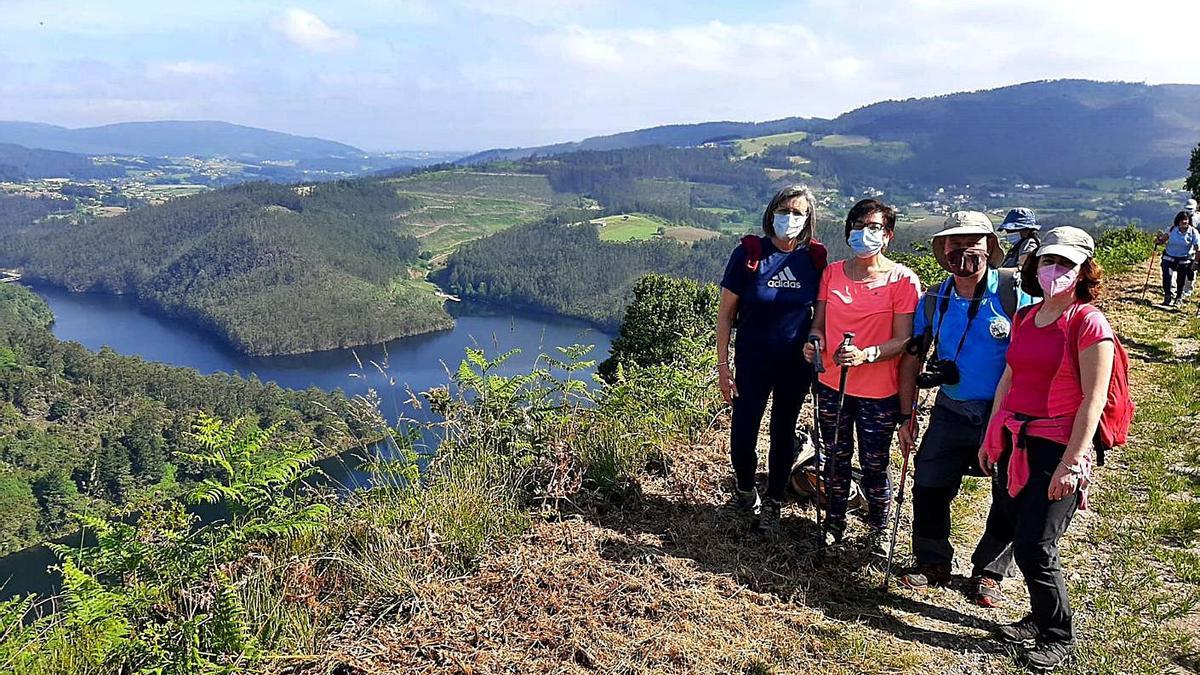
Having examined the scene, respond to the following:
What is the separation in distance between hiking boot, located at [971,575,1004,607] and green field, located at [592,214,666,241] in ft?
401

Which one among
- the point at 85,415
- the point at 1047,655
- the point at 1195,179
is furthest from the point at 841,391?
the point at 85,415

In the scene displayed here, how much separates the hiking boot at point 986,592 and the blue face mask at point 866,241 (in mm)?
1482

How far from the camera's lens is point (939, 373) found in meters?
2.75

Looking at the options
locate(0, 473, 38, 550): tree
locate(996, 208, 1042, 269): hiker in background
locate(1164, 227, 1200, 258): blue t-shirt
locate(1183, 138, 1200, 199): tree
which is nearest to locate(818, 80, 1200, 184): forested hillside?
locate(1183, 138, 1200, 199): tree

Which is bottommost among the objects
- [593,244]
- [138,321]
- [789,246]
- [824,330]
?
[138,321]

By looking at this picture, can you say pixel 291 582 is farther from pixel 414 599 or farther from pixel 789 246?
pixel 789 246

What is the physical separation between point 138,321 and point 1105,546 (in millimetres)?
132627

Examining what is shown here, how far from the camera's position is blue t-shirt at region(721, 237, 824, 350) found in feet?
9.71

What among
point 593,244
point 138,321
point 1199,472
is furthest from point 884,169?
point 1199,472

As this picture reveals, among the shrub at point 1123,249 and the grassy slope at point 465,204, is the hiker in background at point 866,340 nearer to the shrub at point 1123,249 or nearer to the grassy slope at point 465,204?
the shrub at point 1123,249

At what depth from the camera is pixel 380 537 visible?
2.68m

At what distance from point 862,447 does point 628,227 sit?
135 m

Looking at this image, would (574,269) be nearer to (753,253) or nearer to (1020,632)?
(753,253)

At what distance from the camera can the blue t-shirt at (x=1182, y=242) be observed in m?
8.55
